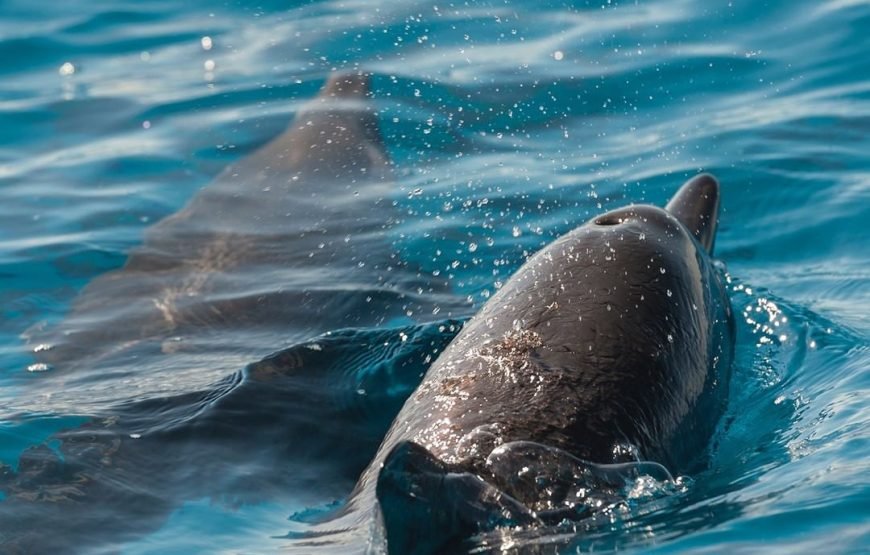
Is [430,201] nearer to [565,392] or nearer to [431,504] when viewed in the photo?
[565,392]

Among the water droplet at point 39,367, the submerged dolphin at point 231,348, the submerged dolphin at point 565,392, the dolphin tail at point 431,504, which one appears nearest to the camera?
the dolphin tail at point 431,504

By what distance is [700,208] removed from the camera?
660cm

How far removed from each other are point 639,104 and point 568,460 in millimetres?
7494

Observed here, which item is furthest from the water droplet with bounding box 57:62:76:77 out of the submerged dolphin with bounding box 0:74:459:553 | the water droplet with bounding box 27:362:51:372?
the water droplet with bounding box 27:362:51:372

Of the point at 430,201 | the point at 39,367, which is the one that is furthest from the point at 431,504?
the point at 430,201

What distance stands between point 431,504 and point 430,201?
5.72m

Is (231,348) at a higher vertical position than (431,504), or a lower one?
higher

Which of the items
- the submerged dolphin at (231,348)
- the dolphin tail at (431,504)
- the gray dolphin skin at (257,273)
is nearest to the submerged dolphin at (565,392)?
the dolphin tail at (431,504)

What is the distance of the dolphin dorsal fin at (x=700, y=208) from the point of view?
21.2 feet

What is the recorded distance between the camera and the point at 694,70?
1184cm

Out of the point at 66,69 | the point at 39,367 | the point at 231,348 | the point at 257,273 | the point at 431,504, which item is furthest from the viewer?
the point at 66,69

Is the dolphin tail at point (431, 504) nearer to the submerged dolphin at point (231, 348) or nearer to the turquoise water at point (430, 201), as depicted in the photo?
the turquoise water at point (430, 201)

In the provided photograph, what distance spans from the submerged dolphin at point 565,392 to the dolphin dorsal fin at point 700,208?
1.48ft

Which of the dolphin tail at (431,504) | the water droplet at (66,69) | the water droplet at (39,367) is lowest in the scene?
the dolphin tail at (431,504)
